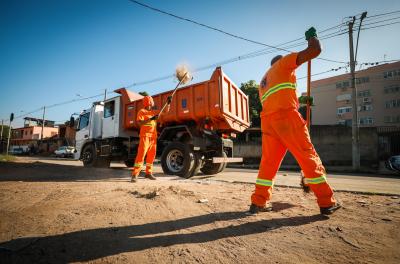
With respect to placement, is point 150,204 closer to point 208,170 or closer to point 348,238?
point 348,238

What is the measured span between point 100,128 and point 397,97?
37.9m

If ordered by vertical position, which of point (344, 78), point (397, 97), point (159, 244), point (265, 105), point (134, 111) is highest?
point (344, 78)

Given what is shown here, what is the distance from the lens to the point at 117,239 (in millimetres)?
1701

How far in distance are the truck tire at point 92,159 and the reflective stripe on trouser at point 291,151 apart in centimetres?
776

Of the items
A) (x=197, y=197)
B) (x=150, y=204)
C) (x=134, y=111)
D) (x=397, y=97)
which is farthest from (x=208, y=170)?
(x=397, y=97)

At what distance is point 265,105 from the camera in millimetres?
2756

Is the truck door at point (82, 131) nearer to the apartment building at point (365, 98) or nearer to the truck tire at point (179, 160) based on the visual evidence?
the truck tire at point (179, 160)

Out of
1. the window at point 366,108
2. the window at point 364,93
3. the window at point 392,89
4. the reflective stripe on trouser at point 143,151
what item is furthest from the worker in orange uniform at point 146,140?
the window at point 392,89

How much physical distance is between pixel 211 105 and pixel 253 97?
19267 millimetres

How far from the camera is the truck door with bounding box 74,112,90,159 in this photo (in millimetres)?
9429

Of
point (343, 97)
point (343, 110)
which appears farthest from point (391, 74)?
point (343, 110)

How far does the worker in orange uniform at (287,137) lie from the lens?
227 centimetres

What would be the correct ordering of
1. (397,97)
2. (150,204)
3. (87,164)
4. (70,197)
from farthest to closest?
(397,97) < (87,164) < (70,197) < (150,204)

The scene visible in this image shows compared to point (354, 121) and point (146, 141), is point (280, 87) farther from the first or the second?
point (354, 121)
